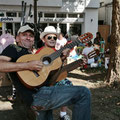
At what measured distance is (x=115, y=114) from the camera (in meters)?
3.60

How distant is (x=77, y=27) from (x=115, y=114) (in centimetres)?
1402

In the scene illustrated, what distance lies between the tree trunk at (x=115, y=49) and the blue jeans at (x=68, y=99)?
11.8 feet

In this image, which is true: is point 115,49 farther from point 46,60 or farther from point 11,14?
point 11,14

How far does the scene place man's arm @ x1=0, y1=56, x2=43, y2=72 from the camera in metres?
2.08

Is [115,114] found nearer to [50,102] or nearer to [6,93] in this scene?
[50,102]

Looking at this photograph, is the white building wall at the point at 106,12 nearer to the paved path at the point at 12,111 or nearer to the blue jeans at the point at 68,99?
the paved path at the point at 12,111

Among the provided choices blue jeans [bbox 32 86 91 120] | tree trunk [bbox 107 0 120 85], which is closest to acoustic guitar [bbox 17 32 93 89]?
blue jeans [bbox 32 86 91 120]

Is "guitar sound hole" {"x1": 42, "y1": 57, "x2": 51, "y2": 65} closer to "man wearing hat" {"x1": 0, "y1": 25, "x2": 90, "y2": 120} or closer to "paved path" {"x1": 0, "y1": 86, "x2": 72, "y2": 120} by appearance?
"man wearing hat" {"x1": 0, "y1": 25, "x2": 90, "y2": 120}

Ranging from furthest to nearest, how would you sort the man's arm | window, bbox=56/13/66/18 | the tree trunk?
window, bbox=56/13/66/18
the tree trunk
the man's arm

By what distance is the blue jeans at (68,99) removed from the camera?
188cm

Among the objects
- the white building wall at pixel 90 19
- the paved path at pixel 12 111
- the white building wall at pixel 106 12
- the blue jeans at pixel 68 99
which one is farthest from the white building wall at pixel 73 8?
the blue jeans at pixel 68 99

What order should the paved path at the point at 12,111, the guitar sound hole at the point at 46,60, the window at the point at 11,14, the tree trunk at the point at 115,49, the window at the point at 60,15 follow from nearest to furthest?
the guitar sound hole at the point at 46,60 < the paved path at the point at 12,111 < the tree trunk at the point at 115,49 < the window at the point at 11,14 < the window at the point at 60,15

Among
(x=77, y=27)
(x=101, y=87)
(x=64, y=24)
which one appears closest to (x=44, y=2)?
(x=64, y=24)

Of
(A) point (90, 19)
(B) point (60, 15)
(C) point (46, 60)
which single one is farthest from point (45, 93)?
(A) point (90, 19)
